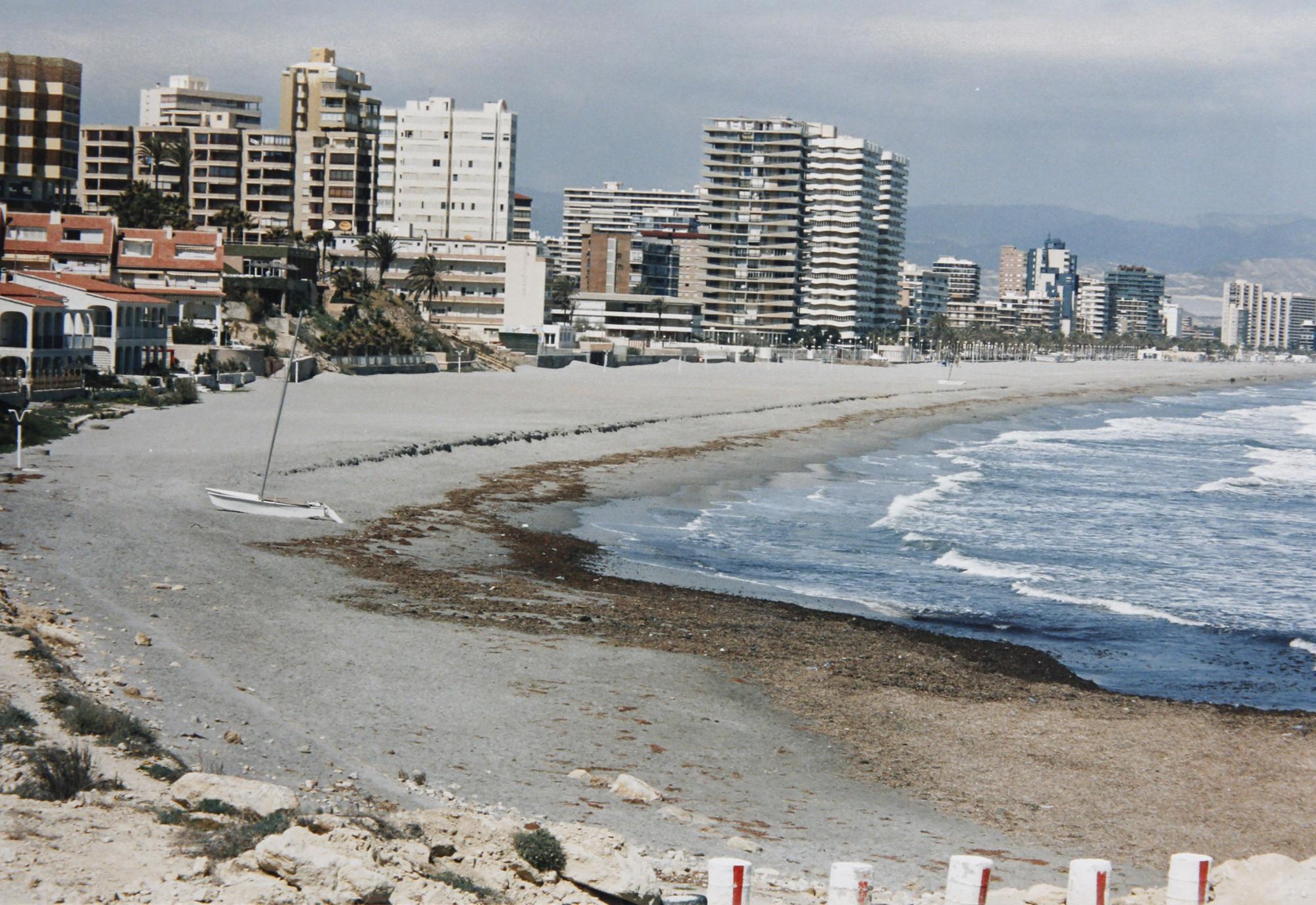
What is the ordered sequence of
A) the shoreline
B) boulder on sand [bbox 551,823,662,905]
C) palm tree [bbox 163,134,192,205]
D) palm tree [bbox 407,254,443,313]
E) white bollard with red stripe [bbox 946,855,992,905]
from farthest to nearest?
1. palm tree [bbox 163,134,192,205]
2. palm tree [bbox 407,254,443,313]
3. the shoreline
4. boulder on sand [bbox 551,823,662,905]
5. white bollard with red stripe [bbox 946,855,992,905]

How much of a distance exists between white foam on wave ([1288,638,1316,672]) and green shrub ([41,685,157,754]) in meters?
18.9

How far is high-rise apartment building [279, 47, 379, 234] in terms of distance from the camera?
12875cm

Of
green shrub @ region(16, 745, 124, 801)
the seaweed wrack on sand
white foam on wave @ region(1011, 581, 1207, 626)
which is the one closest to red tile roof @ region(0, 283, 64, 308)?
the seaweed wrack on sand

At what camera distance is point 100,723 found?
39.4ft

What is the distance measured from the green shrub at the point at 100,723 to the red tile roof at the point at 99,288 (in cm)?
4199

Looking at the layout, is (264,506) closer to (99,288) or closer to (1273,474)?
(99,288)

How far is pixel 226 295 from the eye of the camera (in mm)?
74000

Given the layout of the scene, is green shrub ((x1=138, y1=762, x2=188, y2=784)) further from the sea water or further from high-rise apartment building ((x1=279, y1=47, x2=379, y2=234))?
high-rise apartment building ((x1=279, y1=47, x2=379, y2=234))

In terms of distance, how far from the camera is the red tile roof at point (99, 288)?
5166 cm

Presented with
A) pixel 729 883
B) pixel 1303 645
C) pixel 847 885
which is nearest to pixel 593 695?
pixel 729 883

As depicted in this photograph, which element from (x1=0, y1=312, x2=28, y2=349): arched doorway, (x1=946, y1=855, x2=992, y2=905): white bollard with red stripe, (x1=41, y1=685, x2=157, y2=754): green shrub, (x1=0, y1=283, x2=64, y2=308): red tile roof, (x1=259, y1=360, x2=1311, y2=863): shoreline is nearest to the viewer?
(x1=946, y1=855, x2=992, y2=905): white bollard with red stripe

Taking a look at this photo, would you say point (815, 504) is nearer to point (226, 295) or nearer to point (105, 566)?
point (105, 566)

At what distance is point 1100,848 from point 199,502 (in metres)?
20.4

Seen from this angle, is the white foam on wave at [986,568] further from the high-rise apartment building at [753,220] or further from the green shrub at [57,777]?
the high-rise apartment building at [753,220]
